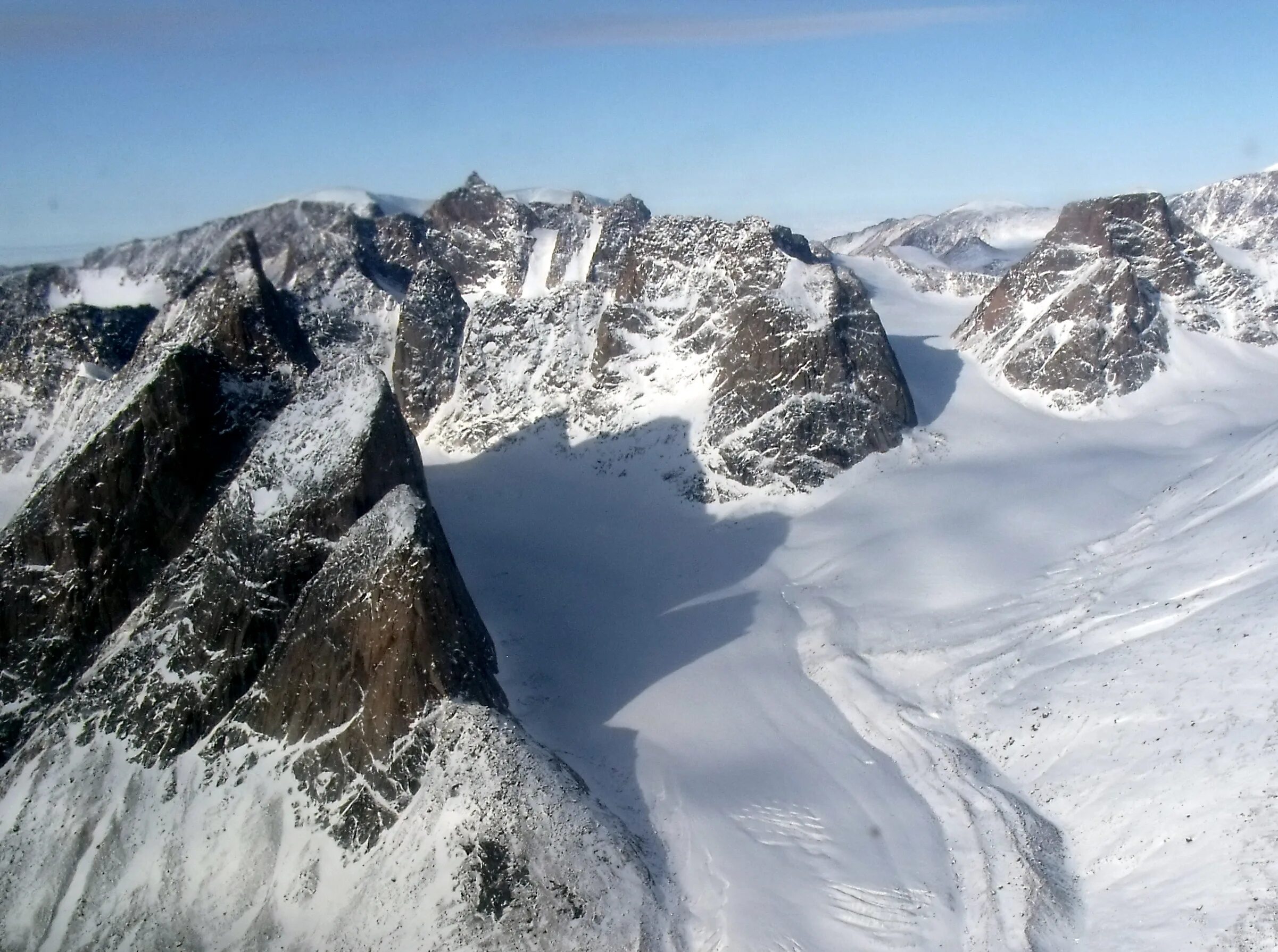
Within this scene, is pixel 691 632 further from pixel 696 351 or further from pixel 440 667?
pixel 696 351

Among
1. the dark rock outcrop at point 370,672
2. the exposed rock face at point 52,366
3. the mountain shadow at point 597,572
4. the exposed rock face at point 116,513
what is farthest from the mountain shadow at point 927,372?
the exposed rock face at point 52,366

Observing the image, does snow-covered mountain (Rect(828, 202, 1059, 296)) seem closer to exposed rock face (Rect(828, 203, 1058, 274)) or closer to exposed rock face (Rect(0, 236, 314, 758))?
exposed rock face (Rect(828, 203, 1058, 274))

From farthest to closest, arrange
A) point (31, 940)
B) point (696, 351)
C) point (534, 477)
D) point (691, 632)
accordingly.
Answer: point (696, 351) → point (534, 477) → point (691, 632) → point (31, 940)

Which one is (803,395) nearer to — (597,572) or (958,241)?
(597,572)

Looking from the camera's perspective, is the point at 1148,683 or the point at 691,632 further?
the point at 691,632

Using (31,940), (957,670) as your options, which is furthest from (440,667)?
(957,670)

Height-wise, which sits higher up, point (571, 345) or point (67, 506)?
point (67, 506)

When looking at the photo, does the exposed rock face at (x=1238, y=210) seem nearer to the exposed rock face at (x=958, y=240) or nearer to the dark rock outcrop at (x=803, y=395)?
the exposed rock face at (x=958, y=240)
